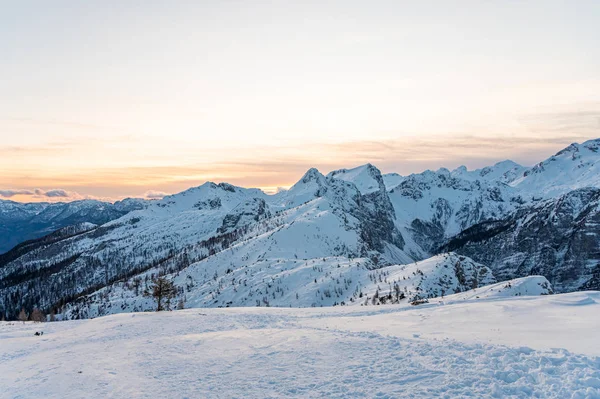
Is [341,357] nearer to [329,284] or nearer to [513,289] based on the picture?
[513,289]

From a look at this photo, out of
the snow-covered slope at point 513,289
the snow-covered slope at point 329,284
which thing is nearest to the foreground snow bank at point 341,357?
the snow-covered slope at point 513,289

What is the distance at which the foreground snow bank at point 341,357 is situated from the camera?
1714cm

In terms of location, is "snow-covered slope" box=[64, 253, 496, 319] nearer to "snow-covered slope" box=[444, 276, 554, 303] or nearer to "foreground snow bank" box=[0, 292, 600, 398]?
"snow-covered slope" box=[444, 276, 554, 303]

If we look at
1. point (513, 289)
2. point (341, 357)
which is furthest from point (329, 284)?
point (341, 357)

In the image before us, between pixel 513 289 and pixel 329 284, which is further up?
pixel 513 289

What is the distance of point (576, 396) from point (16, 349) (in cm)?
3876

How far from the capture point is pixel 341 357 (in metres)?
21.5

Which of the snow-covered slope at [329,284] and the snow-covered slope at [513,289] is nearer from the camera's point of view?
the snow-covered slope at [513,289]

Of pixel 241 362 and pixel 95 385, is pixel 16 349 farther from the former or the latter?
pixel 241 362

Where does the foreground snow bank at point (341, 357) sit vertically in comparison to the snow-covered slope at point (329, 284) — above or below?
above

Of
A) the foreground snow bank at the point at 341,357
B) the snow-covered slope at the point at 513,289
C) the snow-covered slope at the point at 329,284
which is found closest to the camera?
the foreground snow bank at the point at 341,357

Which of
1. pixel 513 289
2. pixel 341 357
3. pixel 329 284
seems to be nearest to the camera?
pixel 341 357

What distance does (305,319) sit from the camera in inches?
1459

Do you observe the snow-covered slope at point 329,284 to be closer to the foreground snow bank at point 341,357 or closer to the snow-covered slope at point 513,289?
the snow-covered slope at point 513,289
